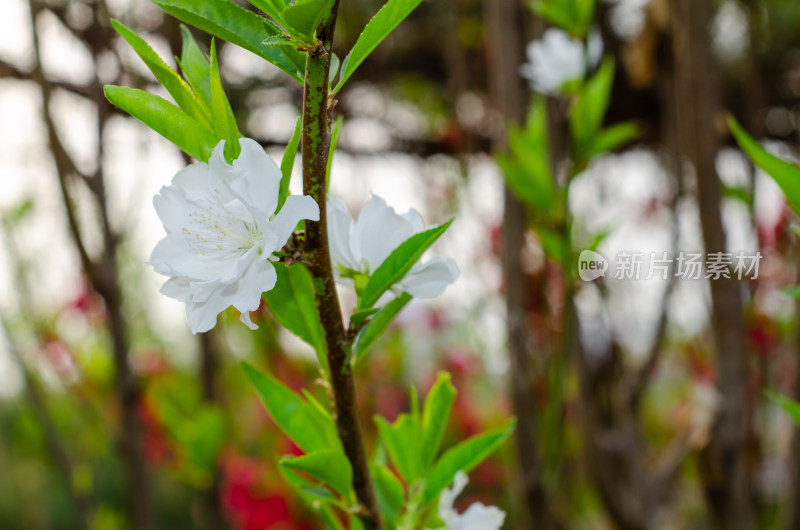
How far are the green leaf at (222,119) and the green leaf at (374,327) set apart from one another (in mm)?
102

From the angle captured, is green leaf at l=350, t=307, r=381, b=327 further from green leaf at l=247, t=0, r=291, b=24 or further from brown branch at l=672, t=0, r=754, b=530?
brown branch at l=672, t=0, r=754, b=530

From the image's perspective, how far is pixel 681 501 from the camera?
245cm

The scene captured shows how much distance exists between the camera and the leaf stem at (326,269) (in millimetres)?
268

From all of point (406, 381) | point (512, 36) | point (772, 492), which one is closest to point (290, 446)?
point (406, 381)

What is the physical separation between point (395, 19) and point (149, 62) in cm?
11

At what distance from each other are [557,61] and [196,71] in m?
0.63

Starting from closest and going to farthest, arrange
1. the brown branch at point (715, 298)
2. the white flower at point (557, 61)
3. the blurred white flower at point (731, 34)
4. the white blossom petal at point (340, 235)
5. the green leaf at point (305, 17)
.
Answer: the green leaf at point (305, 17), the white blossom petal at point (340, 235), the brown branch at point (715, 298), the white flower at point (557, 61), the blurred white flower at point (731, 34)

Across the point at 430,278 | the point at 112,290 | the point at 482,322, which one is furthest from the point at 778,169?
the point at 482,322

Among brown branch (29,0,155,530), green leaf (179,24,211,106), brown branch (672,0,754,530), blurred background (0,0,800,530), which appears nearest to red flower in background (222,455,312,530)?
blurred background (0,0,800,530)

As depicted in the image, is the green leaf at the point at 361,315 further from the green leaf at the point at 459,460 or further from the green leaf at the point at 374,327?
the green leaf at the point at 459,460

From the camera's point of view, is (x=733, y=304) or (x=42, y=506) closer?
(x=733, y=304)

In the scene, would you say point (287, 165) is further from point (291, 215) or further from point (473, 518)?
point (473, 518)

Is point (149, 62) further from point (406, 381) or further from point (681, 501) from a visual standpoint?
point (681, 501)

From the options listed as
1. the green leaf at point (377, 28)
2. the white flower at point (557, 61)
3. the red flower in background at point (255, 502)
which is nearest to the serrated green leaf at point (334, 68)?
the green leaf at point (377, 28)
